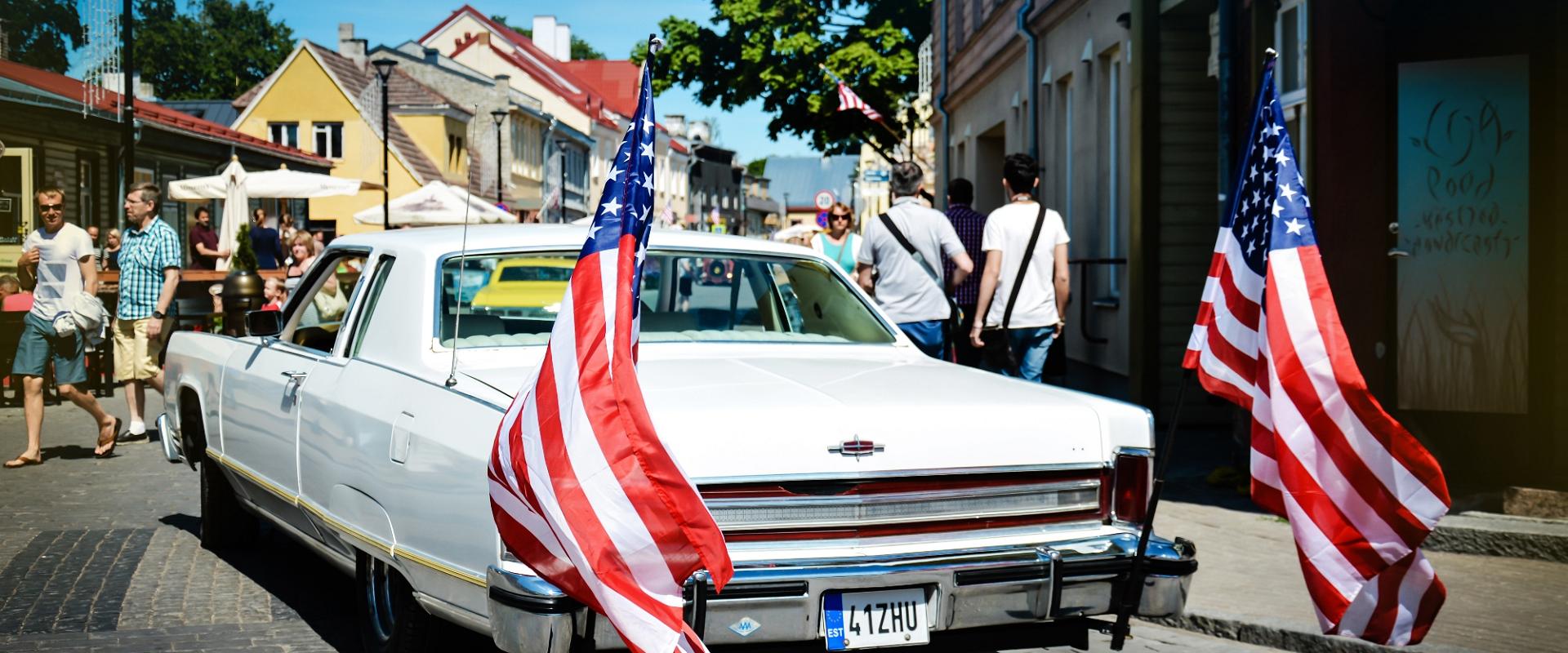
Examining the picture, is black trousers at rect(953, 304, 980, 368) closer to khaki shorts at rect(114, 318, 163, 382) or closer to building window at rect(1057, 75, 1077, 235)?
khaki shorts at rect(114, 318, 163, 382)

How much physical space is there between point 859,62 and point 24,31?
28556 millimetres

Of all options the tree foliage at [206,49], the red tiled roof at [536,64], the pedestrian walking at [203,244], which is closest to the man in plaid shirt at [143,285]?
the pedestrian walking at [203,244]

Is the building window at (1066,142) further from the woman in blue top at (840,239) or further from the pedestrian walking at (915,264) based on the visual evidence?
the pedestrian walking at (915,264)

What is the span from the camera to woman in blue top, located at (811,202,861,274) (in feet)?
46.9

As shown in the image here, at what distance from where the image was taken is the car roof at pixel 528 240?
230 inches

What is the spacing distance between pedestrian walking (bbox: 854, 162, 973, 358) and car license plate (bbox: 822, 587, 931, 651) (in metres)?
5.50

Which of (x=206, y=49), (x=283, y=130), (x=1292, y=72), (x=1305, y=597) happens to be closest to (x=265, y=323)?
(x=1305, y=597)

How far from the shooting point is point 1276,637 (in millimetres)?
6027

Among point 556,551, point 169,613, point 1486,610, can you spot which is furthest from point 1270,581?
point 169,613

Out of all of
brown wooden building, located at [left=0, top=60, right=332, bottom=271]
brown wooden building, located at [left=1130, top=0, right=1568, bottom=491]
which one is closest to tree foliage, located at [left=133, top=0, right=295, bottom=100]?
brown wooden building, located at [left=0, top=60, right=332, bottom=271]

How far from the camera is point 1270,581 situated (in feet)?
22.6

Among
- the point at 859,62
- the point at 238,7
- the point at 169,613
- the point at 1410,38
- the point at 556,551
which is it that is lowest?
the point at 169,613

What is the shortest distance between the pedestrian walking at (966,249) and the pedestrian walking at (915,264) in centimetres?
83

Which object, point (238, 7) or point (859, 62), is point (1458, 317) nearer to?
point (859, 62)
